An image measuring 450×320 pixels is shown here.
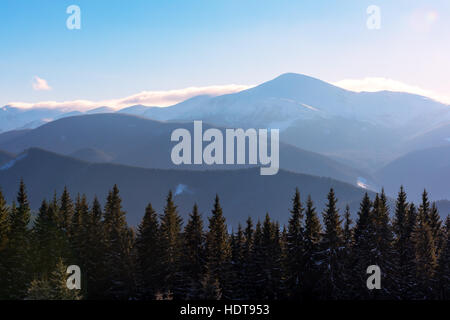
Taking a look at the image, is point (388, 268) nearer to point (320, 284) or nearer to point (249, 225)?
point (320, 284)

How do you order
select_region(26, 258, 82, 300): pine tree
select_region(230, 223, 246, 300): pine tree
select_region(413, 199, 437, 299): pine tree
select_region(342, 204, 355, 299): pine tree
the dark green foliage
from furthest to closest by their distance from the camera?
1. the dark green foliage
2. select_region(230, 223, 246, 300): pine tree
3. select_region(413, 199, 437, 299): pine tree
4. select_region(342, 204, 355, 299): pine tree
5. select_region(26, 258, 82, 300): pine tree

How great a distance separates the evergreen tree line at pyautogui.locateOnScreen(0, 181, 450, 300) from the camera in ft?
188

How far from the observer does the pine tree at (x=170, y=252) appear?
61531 millimetres

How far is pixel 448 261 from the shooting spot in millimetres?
59219

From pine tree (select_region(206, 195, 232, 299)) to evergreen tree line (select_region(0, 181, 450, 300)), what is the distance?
0.42ft

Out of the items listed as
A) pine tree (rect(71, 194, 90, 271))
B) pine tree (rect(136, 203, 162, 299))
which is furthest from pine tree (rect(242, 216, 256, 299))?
pine tree (rect(71, 194, 90, 271))

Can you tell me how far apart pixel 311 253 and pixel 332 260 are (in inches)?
111

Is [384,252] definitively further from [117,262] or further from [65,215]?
[65,215]

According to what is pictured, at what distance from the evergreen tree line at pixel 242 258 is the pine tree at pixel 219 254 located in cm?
13

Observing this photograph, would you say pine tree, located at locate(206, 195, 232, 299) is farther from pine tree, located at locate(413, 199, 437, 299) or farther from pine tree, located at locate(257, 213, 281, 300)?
pine tree, located at locate(413, 199, 437, 299)

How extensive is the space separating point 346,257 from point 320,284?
4.64m

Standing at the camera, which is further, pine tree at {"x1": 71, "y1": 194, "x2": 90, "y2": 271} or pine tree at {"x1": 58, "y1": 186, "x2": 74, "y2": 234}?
pine tree at {"x1": 58, "y1": 186, "x2": 74, "y2": 234}

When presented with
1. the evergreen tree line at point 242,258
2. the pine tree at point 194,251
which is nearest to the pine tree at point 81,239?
the evergreen tree line at point 242,258

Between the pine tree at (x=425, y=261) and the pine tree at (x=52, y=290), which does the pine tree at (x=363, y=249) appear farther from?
the pine tree at (x=52, y=290)
